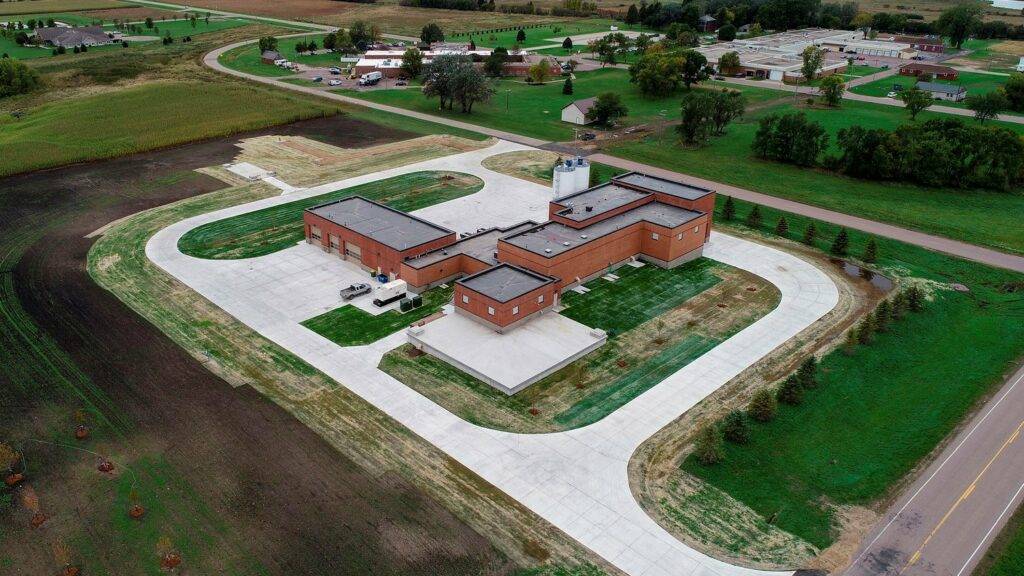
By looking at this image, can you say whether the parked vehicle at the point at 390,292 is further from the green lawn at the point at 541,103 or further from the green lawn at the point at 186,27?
the green lawn at the point at 186,27

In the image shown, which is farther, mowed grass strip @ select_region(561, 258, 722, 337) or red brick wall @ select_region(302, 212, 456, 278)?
red brick wall @ select_region(302, 212, 456, 278)

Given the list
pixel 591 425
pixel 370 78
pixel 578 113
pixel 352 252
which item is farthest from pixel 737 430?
pixel 370 78

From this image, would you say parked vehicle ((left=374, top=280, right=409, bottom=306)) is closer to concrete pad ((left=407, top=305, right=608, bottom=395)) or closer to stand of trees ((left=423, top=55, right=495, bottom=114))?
concrete pad ((left=407, top=305, right=608, bottom=395))

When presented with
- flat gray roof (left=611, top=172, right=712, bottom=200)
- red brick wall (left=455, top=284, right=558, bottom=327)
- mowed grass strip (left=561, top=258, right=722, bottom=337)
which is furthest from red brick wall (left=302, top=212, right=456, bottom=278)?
flat gray roof (left=611, top=172, right=712, bottom=200)

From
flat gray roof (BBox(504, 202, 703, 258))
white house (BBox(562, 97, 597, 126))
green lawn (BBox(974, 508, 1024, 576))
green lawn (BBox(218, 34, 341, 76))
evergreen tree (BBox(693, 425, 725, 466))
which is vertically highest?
green lawn (BBox(218, 34, 341, 76))

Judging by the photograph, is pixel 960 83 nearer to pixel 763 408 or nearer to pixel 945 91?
A: pixel 945 91

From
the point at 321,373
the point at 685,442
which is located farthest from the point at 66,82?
the point at 685,442

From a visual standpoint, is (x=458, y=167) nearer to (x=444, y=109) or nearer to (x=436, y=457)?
(x=444, y=109)
